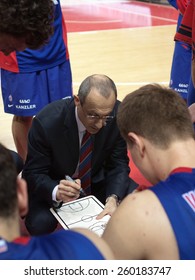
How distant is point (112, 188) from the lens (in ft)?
8.39

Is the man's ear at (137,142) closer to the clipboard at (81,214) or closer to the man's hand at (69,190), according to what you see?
the clipboard at (81,214)

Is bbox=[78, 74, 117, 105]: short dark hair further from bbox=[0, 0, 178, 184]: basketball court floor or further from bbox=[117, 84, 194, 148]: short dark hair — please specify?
bbox=[0, 0, 178, 184]: basketball court floor

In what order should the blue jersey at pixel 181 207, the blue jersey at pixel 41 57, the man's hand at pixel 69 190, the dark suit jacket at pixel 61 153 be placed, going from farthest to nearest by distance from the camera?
the blue jersey at pixel 41 57 → the dark suit jacket at pixel 61 153 → the man's hand at pixel 69 190 → the blue jersey at pixel 181 207

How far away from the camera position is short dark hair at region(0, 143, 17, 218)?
1050mm

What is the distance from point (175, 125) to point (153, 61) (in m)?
5.31

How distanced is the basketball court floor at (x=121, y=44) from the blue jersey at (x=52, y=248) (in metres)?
2.90

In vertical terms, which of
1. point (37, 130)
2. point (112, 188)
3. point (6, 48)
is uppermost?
point (6, 48)

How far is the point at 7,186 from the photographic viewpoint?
1.07 metres

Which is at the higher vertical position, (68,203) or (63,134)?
(63,134)

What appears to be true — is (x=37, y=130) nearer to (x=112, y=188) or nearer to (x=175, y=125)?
(x=112, y=188)

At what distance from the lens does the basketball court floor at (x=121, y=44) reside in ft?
19.0

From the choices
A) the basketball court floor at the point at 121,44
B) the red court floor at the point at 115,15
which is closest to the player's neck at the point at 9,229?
the basketball court floor at the point at 121,44

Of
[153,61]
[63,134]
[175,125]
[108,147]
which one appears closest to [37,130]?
[63,134]

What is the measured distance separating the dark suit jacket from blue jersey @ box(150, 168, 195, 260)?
1204mm
